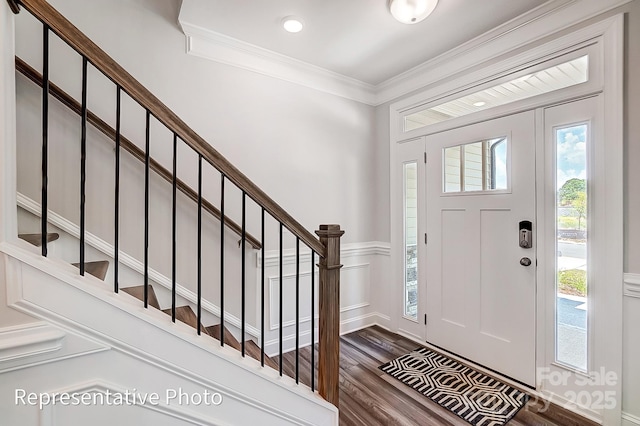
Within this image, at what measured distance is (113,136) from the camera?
185 cm

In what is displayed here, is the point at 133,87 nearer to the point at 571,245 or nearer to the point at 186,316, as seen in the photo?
the point at 186,316

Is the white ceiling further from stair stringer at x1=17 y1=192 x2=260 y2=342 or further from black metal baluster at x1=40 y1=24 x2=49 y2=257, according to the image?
stair stringer at x1=17 y1=192 x2=260 y2=342

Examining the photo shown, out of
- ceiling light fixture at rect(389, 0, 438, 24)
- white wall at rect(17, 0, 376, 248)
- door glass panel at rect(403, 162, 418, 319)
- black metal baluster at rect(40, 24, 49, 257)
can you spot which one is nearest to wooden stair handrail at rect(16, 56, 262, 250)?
white wall at rect(17, 0, 376, 248)

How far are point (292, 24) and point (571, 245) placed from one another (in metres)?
2.44

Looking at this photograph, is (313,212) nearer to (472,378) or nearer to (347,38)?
(347,38)

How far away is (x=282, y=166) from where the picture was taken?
8.55 feet

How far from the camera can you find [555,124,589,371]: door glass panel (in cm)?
185

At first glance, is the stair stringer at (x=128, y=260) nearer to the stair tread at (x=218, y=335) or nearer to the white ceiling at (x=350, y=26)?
the stair tread at (x=218, y=335)

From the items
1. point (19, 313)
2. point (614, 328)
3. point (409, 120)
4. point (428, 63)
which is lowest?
point (614, 328)

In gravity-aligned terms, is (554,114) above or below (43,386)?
above

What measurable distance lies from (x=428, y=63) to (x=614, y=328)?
2352 mm

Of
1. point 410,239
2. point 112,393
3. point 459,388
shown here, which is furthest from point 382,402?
point 112,393

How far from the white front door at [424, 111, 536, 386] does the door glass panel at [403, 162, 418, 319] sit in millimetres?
170

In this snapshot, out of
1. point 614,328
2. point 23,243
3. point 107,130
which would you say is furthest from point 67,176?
point 614,328
